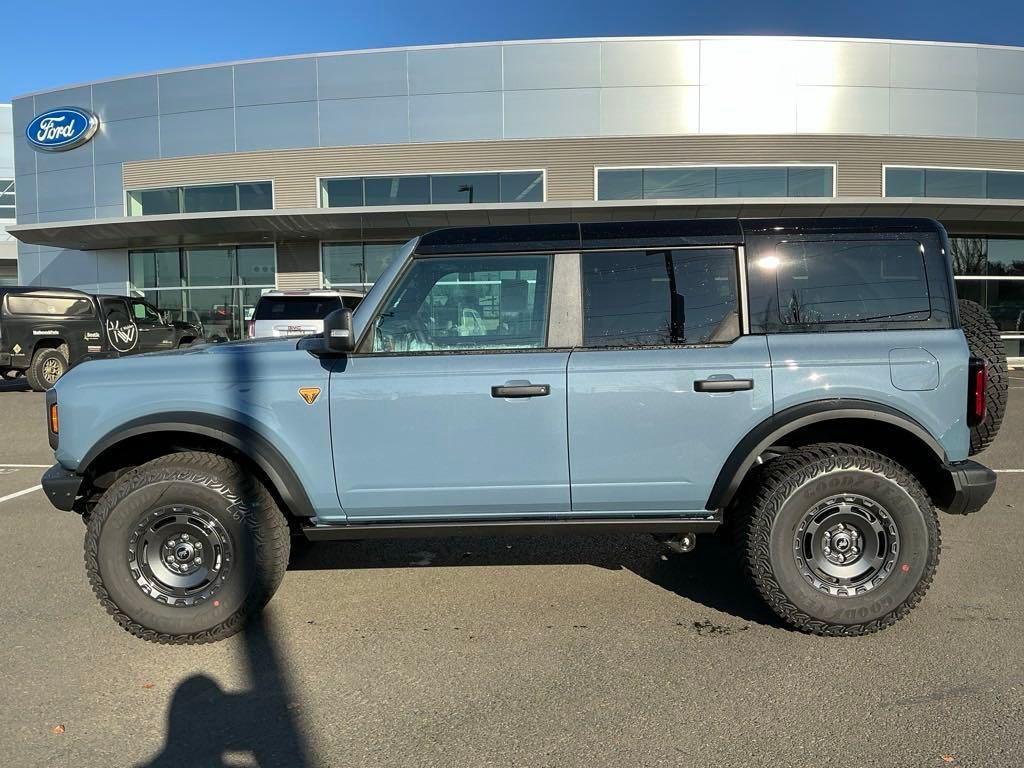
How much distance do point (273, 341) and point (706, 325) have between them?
7.72 ft

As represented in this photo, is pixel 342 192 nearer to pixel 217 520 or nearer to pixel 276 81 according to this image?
pixel 276 81

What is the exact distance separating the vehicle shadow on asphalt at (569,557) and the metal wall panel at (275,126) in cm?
1789

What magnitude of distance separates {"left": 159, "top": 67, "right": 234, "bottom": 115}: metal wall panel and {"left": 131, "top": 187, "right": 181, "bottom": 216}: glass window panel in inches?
90.0

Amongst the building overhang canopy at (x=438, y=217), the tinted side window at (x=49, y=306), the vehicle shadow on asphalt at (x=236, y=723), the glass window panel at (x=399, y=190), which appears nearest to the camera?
the vehicle shadow on asphalt at (x=236, y=723)

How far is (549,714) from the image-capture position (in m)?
2.82

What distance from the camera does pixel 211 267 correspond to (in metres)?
21.4

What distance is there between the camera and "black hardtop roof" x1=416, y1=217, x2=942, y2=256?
358 cm

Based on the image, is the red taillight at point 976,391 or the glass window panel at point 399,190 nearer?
the red taillight at point 976,391

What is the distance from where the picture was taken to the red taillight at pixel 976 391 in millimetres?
3404

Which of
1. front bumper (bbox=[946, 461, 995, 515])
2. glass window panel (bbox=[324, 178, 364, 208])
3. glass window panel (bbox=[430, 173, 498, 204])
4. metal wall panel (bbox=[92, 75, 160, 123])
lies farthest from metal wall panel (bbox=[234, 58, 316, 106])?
front bumper (bbox=[946, 461, 995, 515])

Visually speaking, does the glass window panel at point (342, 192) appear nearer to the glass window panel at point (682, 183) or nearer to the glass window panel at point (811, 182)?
the glass window panel at point (682, 183)

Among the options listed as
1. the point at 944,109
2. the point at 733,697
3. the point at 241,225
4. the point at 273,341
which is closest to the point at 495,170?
the point at 241,225

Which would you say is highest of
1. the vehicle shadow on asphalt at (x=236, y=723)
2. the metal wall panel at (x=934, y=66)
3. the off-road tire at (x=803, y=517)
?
the metal wall panel at (x=934, y=66)

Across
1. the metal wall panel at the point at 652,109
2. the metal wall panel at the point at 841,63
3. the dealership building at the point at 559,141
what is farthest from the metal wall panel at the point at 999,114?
the metal wall panel at the point at 652,109
